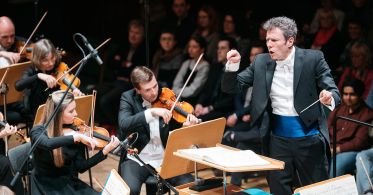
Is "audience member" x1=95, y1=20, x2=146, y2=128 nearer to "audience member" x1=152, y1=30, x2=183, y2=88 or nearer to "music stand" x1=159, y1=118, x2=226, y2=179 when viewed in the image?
"audience member" x1=152, y1=30, x2=183, y2=88

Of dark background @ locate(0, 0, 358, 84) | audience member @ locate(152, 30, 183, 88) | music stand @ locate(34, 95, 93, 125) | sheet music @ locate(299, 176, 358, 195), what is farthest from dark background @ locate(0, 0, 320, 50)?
sheet music @ locate(299, 176, 358, 195)

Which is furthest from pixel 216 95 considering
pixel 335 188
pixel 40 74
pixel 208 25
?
pixel 335 188

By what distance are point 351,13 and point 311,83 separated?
279 centimetres

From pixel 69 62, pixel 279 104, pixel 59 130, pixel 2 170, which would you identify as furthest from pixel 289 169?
pixel 69 62

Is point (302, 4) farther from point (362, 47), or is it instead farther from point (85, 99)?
point (85, 99)

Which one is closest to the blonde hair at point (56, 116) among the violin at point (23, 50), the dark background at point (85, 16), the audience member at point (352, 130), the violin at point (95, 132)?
the violin at point (95, 132)

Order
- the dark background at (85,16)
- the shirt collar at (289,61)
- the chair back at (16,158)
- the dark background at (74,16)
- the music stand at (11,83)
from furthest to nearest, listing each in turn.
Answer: the dark background at (74,16), the dark background at (85,16), the music stand at (11,83), the chair back at (16,158), the shirt collar at (289,61)

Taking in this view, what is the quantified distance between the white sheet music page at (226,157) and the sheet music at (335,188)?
0.30m

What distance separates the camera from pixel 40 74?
569cm

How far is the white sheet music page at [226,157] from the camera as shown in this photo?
387cm

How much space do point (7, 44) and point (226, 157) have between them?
308 centimetres

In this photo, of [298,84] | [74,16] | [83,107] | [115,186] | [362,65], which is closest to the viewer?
[115,186]

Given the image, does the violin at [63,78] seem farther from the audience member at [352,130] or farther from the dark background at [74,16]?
the dark background at [74,16]

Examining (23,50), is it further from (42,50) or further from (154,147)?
(154,147)
